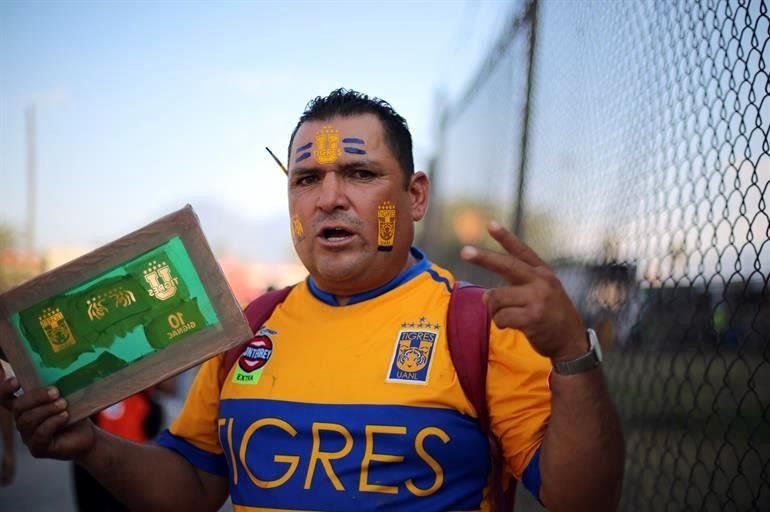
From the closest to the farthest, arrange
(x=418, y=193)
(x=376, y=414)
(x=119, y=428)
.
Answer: (x=376, y=414)
(x=418, y=193)
(x=119, y=428)

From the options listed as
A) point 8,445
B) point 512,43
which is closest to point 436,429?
point 8,445

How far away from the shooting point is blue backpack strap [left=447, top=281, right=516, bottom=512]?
1837mm

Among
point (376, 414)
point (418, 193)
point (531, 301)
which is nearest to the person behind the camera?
point (531, 301)

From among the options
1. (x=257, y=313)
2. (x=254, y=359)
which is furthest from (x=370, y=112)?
(x=254, y=359)

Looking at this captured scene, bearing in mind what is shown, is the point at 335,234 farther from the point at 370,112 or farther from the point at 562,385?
the point at 562,385

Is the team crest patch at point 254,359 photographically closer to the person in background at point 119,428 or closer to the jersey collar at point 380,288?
the jersey collar at point 380,288

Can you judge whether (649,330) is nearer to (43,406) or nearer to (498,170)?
(498,170)

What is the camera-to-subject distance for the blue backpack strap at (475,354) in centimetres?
184

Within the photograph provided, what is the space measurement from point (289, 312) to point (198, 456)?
526 millimetres

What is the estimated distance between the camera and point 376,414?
72.5 inches

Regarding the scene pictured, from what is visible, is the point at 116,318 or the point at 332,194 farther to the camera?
the point at 332,194

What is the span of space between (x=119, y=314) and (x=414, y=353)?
795mm

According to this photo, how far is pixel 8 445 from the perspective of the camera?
416cm

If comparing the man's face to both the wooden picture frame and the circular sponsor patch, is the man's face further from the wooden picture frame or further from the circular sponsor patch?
the wooden picture frame
